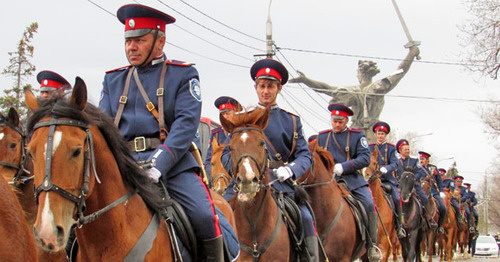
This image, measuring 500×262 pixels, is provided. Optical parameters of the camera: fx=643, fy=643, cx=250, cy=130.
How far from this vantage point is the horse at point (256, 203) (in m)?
6.66

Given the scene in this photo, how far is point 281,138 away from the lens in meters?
7.93

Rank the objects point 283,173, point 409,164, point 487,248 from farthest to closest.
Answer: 1. point 487,248
2. point 409,164
3. point 283,173

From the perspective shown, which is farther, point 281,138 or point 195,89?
point 281,138

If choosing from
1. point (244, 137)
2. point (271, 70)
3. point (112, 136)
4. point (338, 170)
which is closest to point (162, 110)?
point (112, 136)

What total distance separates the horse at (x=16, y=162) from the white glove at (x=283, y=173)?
2667mm

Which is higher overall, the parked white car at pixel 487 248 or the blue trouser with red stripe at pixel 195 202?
the blue trouser with red stripe at pixel 195 202

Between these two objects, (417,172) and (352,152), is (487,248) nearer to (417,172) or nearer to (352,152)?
(417,172)

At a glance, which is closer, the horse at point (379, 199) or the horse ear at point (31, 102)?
the horse ear at point (31, 102)

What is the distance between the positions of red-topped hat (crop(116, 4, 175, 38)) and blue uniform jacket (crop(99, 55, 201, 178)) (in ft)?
0.90

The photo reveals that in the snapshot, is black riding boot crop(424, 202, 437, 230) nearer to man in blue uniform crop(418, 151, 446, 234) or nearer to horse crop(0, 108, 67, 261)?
man in blue uniform crop(418, 151, 446, 234)

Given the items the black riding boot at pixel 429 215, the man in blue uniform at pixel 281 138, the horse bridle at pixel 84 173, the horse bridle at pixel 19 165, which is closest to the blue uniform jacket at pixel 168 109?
the horse bridle at pixel 84 173

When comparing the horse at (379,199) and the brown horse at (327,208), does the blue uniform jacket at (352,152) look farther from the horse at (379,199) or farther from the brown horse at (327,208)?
the horse at (379,199)

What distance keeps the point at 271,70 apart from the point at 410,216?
9.93 meters

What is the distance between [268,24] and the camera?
24.4 metres
